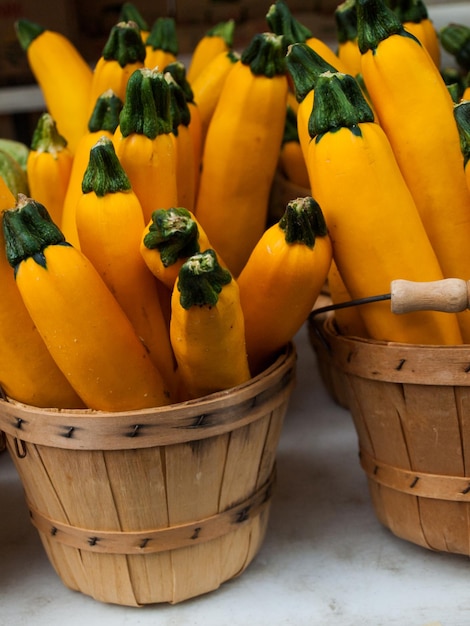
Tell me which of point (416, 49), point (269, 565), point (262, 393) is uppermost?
point (416, 49)

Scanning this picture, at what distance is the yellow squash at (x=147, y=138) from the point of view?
73 centimetres

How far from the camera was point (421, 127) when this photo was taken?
2.38ft

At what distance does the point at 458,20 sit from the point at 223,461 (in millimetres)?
1082

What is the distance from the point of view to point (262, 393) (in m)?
0.71

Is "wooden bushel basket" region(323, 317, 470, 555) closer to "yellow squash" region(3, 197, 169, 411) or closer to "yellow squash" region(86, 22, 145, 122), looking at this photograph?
"yellow squash" region(3, 197, 169, 411)

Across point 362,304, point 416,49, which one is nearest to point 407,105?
point 416,49

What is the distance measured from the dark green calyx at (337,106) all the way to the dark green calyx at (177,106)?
167mm

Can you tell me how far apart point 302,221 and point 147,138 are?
0.58ft

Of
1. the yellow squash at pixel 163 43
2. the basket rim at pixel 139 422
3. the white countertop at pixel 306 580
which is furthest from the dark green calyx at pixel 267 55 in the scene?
the white countertop at pixel 306 580

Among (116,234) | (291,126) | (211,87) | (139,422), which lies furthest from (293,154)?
(139,422)

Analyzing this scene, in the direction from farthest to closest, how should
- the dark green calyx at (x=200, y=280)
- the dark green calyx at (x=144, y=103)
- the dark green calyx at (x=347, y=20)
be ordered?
the dark green calyx at (x=347, y=20) < the dark green calyx at (x=144, y=103) < the dark green calyx at (x=200, y=280)

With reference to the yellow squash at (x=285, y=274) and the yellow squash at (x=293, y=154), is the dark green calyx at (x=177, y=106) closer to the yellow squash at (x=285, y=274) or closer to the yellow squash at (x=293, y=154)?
the yellow squash at (x=285, y=274)

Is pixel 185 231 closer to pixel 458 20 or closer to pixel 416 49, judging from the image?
pixel 416 49

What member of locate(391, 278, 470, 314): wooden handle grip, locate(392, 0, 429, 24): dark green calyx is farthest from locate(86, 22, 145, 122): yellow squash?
locate(391, 278, 470, 314): wooden handle grip
